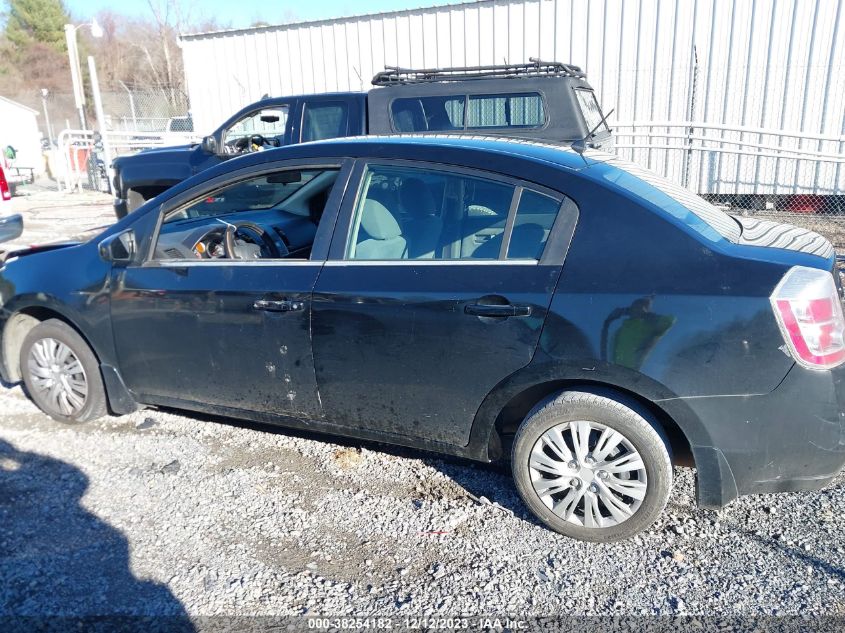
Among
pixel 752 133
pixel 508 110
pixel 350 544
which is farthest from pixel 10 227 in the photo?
pixel 752 133

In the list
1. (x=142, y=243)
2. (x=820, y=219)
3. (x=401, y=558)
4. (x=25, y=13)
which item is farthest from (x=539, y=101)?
(x=25, y=13)

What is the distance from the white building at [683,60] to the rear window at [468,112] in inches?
165

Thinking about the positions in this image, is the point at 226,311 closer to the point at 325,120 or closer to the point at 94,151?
the point at 325,120

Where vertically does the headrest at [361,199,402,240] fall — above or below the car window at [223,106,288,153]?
below

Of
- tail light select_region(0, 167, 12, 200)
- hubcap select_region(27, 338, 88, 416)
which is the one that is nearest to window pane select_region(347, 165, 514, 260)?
hubcap select_region(27, 338, 88, 416)

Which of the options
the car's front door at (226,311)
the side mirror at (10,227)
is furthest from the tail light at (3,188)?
the car's front door at (226,311)

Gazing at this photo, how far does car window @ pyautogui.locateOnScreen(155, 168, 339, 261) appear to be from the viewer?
3.65 meters

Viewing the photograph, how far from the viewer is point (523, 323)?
9.32 ft

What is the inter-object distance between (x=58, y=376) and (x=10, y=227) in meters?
4.16

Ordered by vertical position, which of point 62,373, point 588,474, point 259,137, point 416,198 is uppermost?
point 259,137

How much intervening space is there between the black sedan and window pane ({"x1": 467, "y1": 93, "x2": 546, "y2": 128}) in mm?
3499

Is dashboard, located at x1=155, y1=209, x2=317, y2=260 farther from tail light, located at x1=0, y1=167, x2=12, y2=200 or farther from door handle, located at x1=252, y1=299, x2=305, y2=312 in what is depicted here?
tail light, located at x1=0, y1=167, x2=12, y2=200

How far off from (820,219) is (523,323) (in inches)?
401

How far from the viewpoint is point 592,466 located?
2891mm
